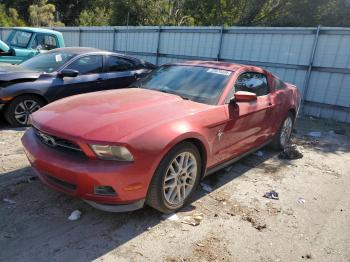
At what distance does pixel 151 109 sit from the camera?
3713 millimetres

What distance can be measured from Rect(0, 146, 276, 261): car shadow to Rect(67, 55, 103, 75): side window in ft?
10.8

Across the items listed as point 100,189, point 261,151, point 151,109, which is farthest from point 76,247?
point 261,151

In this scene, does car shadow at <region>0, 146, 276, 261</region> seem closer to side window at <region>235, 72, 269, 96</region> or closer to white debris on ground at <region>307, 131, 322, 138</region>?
side window at <region>235, 72, 269, 96</region>

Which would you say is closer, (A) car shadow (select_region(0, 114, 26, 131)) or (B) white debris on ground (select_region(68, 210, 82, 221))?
(B) white debris on ground (select_region(68, 210, 82, 221))

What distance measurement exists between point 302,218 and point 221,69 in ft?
6.93

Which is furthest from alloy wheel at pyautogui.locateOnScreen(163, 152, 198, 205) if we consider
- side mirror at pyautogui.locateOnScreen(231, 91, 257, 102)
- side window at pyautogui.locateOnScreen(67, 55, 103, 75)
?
side window at pyautogui.locateOnScreen(67, 55, 103, 75)

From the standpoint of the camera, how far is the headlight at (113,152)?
10.0ft

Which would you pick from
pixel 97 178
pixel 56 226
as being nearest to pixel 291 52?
pixel 97 178

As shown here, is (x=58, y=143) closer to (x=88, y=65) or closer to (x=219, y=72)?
(x=219, y=72)

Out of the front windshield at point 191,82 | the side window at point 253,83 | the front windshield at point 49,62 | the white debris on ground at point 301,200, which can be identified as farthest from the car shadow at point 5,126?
the white debris on ground at point 301,200

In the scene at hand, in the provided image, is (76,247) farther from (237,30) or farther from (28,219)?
(237,30)

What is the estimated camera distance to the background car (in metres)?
6.25

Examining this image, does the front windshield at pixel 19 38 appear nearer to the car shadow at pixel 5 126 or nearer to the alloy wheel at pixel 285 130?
the car shadow at pixel 5 126

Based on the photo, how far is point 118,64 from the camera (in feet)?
25.1
